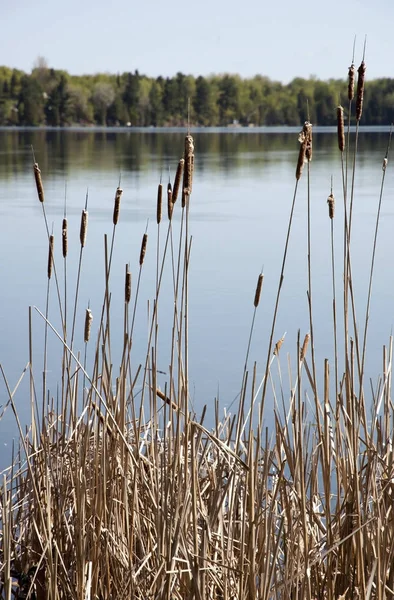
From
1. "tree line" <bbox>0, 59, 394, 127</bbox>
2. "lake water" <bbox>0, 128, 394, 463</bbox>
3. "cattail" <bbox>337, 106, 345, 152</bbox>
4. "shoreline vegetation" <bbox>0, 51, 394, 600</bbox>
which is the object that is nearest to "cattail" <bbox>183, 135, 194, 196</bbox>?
"shoreline vegetation" <bbox>0, 51, 394, 600</bbox>

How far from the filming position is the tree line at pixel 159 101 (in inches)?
2827

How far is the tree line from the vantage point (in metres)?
71.8

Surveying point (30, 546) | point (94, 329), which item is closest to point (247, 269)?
point (94, 329)

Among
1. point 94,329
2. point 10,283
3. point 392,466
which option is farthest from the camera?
point 10,283

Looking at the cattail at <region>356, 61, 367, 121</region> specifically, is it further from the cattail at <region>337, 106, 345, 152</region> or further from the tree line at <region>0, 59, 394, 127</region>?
the tree line at <region>0, 59, 394, 127</region>

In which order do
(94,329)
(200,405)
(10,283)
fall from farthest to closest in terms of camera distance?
(10,283), (94,329), (200,405)

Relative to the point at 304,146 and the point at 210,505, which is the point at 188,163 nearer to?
the point at 304,146

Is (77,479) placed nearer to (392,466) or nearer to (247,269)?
(392,466)

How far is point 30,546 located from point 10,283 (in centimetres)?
631

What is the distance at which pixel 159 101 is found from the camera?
7381 centimetres

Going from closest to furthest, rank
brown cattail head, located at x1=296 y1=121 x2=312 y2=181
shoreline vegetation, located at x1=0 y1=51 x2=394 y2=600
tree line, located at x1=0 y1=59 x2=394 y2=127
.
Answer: brown cattail head, located at x1=296 y1=121 x2=312 y2=181, shoreline vegetation, located at x1=0 y1=51 x2=394 y2=600, tree line, located at x1=0 y1=59 x2=394 y2=127

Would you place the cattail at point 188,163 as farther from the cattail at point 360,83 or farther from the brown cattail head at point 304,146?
the cattail at point 360,83

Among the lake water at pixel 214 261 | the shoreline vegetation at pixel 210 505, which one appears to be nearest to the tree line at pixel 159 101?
the lake water at pixel 214 261

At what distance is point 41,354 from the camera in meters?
6.06
